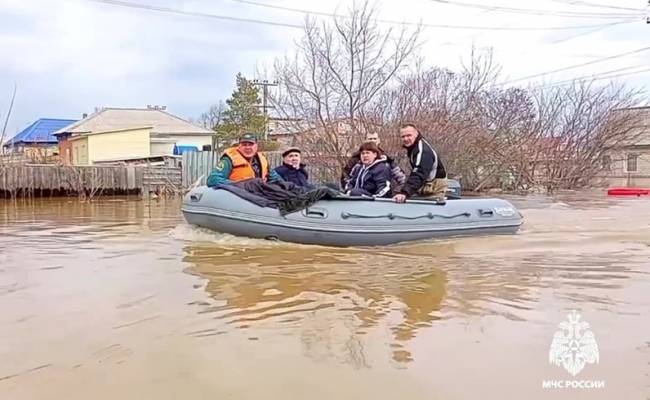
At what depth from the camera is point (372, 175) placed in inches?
293

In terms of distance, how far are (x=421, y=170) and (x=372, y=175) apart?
543 millimetres

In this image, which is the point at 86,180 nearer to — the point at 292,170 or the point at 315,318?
the point at 292,170

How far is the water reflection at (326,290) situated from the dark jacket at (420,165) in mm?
764

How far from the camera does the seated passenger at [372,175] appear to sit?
24.1 feet

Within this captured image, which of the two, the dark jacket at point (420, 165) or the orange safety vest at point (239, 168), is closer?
the dark jacket at point (420, 165)

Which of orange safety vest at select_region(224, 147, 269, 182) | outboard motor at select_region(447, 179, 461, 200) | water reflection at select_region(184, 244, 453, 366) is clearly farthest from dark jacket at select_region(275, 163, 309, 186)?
outboard motor at select_region(447, 179, 461, 200)

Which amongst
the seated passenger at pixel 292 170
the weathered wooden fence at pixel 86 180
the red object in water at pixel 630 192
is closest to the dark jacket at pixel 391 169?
the seated passenger at pixel 292 170

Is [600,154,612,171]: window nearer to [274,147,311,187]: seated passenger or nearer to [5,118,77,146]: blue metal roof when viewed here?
[274,147,311,187]: seated passenger

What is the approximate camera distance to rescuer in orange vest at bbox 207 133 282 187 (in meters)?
7.44

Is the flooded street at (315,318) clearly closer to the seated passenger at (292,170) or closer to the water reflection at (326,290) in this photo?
the water reflection at (326,290)

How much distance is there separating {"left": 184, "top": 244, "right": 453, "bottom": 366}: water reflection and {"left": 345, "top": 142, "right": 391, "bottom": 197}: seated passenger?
85 centimetres

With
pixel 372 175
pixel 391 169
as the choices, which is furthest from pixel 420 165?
pixel 372 175

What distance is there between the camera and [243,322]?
4043 millimetres

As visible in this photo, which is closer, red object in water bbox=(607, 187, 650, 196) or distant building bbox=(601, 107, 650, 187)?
red object in water bbox=(607, 187, 650, 196)
